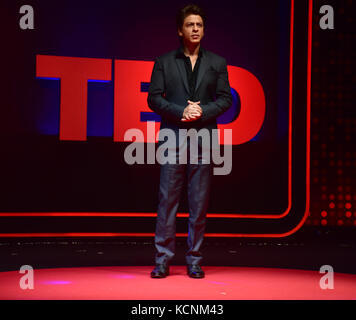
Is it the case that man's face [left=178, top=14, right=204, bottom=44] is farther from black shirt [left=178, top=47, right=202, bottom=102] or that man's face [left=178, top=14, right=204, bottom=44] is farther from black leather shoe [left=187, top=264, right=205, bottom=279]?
black leather shoe [left=187, top=264, right=205, bottom=279]

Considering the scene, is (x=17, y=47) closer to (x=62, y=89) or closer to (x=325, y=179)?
(x=62, y=89)

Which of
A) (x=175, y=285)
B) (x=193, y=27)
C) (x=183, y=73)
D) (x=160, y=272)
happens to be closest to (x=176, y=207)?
(x=160, y=272)

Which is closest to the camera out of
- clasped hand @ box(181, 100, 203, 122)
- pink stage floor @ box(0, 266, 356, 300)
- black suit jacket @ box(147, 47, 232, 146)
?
pink stage floor @ box(0, 266, 356, 300)

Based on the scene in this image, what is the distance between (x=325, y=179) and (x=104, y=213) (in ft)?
7.44

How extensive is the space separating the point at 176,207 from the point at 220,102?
678mm

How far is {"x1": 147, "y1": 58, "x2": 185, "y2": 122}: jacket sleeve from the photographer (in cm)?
310

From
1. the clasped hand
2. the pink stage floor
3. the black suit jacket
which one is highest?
the black suit jacket

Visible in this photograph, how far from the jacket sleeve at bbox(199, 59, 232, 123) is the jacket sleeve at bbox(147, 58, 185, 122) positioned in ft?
0.48

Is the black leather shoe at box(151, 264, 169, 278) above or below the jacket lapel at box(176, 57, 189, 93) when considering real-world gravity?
below

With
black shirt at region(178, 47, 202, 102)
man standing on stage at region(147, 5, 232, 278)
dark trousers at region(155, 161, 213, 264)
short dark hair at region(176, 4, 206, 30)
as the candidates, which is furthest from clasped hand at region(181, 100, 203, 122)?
short dark hair at region(176, 4, 206, 30)

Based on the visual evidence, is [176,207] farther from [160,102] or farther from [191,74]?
[191,74]

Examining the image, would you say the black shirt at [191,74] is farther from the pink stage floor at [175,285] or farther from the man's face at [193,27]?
the pink stage floor at [175,285]
